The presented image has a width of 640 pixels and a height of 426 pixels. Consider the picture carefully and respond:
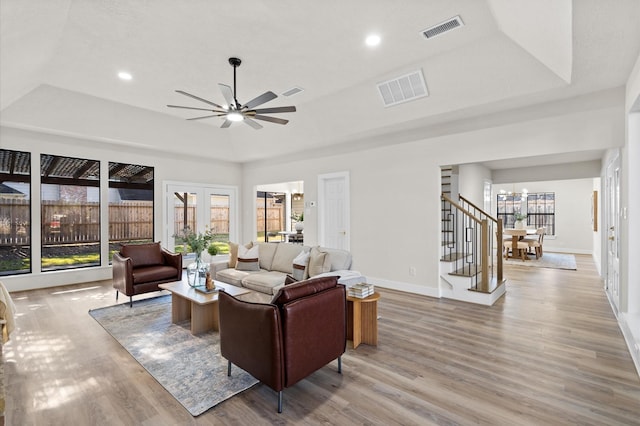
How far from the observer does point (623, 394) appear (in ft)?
8.10

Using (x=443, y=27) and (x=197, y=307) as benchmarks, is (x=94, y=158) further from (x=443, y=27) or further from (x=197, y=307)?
(x=443, y=27)

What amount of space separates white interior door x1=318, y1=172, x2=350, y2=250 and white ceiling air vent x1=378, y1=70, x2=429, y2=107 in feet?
6.33

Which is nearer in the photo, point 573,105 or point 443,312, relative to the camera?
point 573,105

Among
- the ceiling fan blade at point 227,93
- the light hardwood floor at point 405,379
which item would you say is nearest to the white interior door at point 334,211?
the light hardwood floor at point 405,379

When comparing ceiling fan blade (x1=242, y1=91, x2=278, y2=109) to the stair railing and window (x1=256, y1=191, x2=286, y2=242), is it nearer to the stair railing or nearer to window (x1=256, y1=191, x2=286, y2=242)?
the stair railing

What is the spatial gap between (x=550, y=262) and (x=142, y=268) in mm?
9730

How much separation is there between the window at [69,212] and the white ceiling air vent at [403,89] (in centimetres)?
586

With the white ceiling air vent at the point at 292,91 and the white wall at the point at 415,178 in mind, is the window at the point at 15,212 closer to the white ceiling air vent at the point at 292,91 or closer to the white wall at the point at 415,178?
the white ceiling air vent at the point at 292,91

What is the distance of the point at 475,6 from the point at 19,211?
755cm

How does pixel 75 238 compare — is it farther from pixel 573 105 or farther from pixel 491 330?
pixel 573 105

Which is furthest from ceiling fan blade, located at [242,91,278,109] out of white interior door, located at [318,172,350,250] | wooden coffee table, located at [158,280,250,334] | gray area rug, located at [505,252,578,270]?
gray area rug, located at [505,252,578,270]

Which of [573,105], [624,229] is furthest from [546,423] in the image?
[573,105]

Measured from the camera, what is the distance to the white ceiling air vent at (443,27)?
3221 millimetres

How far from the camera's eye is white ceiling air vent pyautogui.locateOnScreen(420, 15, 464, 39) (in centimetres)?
322
